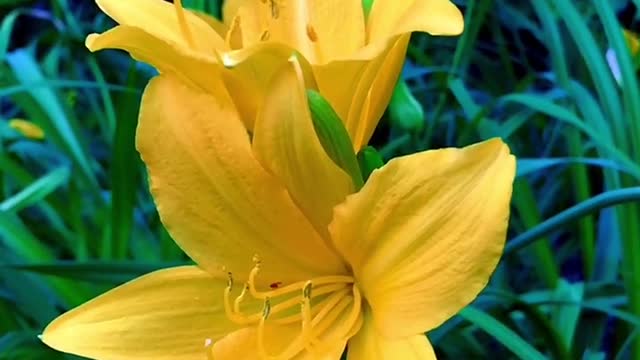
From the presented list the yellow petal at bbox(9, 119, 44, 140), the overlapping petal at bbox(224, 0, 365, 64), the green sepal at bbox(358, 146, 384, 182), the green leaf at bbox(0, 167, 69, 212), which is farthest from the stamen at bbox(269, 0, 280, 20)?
the yellow petal at bbox(9, 119, 44, 140)

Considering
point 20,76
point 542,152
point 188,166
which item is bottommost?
point 542,152

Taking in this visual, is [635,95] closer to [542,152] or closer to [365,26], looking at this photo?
[365,26]

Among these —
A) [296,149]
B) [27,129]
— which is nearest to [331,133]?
[296,149]

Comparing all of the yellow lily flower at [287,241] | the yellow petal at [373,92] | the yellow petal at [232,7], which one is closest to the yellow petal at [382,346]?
the yellow lily flower at [287,241]

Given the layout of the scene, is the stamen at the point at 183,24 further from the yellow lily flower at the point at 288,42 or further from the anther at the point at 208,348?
the anther at the point at 208,348

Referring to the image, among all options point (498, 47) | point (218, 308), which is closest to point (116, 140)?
point (218, 308)

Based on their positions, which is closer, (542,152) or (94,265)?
(94,265)
